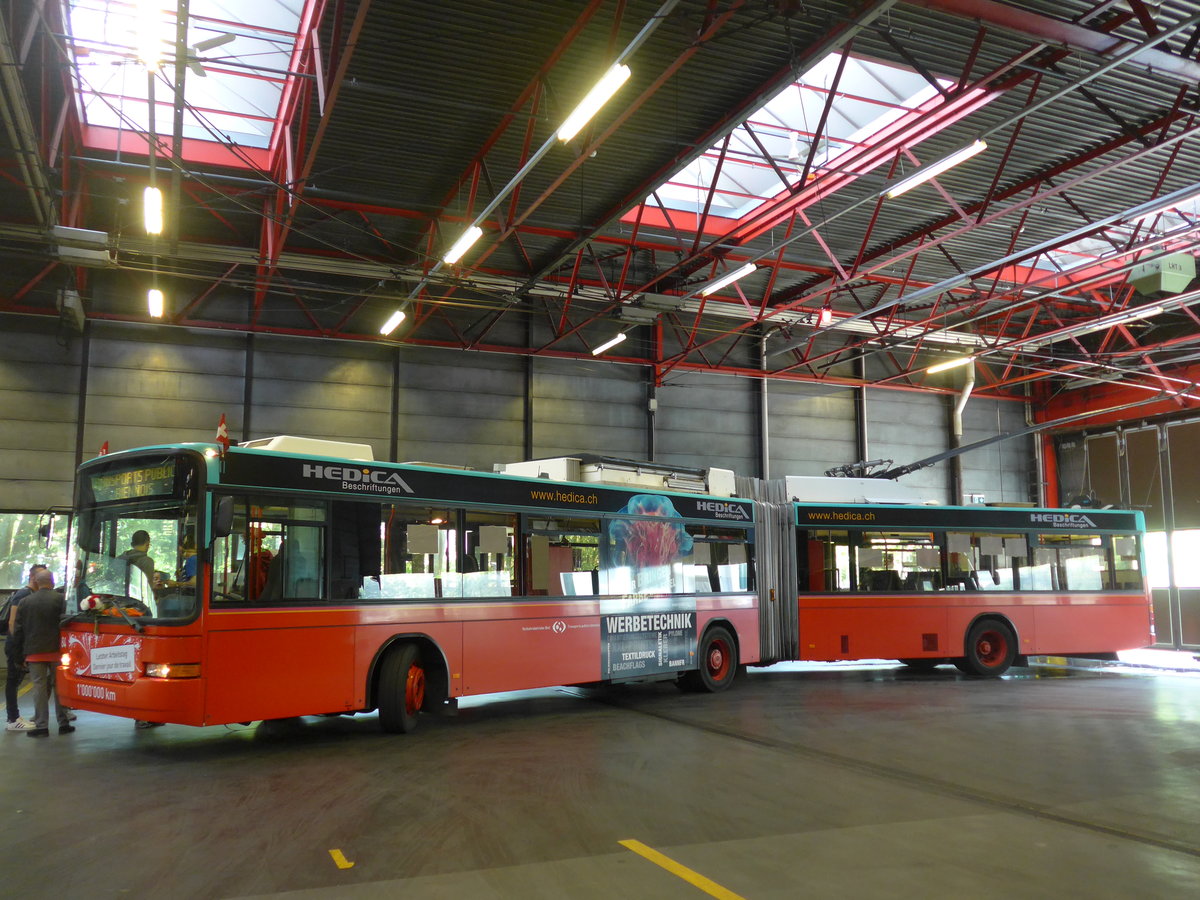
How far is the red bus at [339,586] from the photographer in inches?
351

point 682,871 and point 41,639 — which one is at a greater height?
point 41,639

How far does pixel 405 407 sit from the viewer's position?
75.8ft

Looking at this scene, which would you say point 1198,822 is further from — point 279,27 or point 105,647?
point 279,27

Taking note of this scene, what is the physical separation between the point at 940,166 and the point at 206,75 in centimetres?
1134

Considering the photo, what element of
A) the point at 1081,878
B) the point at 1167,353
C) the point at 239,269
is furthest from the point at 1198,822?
the point at 1167,353

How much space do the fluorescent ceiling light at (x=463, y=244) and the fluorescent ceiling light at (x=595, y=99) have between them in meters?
4.04

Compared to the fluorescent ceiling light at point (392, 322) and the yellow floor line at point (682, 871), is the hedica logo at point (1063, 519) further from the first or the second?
the yellow floor line at point (682, 871)

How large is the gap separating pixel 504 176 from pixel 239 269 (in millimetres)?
8343

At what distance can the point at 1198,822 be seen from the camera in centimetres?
692

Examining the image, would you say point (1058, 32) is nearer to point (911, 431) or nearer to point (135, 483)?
point (135, 483)

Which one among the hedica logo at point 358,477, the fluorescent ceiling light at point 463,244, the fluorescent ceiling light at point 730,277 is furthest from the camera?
the fluorescent ceiling light at point 730,277

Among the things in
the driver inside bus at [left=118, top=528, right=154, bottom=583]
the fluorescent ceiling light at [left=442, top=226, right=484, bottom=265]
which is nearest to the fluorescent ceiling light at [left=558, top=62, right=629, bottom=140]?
the fluorescent ceiling light at [left=442, top=226, right=484, bottom=265]

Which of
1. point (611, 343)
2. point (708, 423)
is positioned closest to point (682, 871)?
point (611, 343)

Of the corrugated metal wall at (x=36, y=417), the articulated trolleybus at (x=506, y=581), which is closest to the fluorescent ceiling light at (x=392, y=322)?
the corrugated metal wall at (x=36, y=417)
